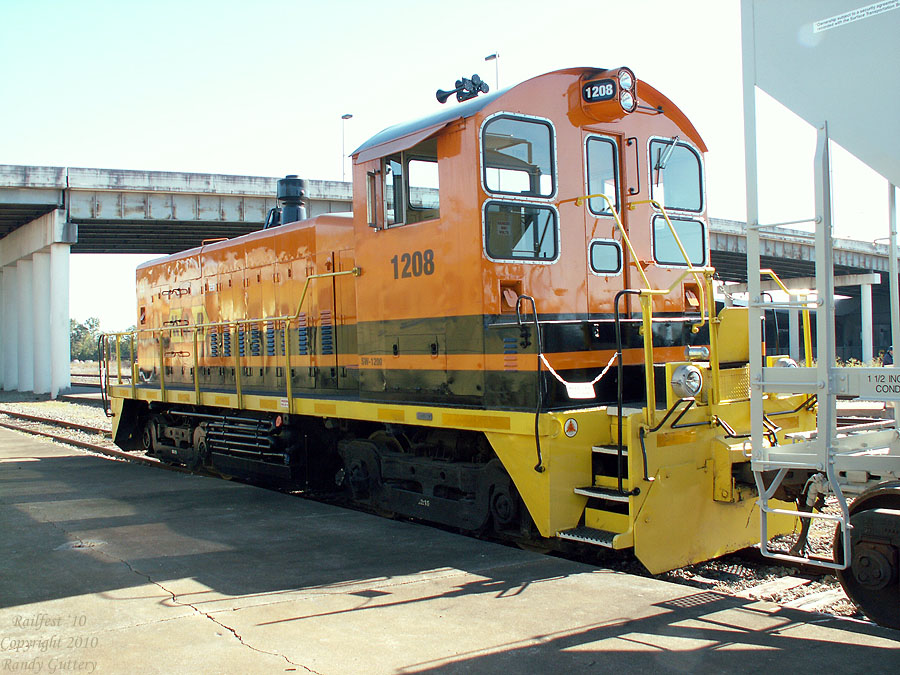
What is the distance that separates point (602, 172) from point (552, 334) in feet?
5.36

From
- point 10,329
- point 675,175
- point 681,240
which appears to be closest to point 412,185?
point 675,175

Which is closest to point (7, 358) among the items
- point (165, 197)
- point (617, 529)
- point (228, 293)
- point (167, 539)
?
point (165, 197)

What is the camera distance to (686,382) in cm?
546

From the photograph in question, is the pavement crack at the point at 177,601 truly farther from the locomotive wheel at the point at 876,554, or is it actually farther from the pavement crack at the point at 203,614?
the locomotive wheel at the point at 876,554

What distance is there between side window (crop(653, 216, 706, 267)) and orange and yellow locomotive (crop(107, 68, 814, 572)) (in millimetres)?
18

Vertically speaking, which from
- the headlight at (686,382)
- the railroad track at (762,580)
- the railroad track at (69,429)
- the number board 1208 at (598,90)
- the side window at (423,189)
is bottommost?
the railroad track at (762,580)

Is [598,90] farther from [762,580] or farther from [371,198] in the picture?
[762,580]

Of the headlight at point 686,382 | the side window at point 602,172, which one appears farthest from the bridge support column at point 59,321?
the headlight at point 686,382

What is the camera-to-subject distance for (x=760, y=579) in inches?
225

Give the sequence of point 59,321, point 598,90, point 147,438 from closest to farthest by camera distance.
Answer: point 598,90, point 147,438, point 59,321

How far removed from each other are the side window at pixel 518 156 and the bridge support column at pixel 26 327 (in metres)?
35.9

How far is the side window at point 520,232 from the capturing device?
5949 mm

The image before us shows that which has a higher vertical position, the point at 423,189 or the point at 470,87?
the point at 470,87

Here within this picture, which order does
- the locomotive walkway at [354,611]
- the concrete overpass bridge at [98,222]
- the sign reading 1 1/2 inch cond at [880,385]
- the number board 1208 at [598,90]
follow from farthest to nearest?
1. the concrete overpass bridge at [98,222]
2. the number board 1208 at [598,90]
3. the sign reading 1 1/2 inch cond at [880,385]
4. the locomotive walkway at [354,611]
